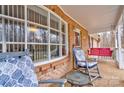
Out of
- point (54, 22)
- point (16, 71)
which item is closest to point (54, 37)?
point (54, 22)

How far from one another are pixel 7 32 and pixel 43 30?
1.26 m

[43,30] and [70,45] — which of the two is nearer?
[43,30]

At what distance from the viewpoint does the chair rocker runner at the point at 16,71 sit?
4.94ft

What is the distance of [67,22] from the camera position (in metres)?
5.22

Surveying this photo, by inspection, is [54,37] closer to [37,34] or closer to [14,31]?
[37,34]

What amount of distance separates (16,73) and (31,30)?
1.35 m

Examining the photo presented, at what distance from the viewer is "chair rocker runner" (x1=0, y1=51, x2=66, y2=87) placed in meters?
1.50

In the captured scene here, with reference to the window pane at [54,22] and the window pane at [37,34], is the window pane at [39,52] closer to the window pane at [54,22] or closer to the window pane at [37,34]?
the window pane at [37,34]

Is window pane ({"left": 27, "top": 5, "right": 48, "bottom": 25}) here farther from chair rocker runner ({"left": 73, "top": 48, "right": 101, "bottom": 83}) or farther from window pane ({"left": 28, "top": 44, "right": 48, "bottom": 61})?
chair rocker runner ({"left": 73, "top": 48, "right": 101, "bottom": 83})

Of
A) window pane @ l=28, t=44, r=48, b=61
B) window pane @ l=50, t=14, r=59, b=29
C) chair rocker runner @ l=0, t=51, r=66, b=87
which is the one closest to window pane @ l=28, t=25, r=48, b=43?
window pane @ l=28, t=44, r=48, b=61

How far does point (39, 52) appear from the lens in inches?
127

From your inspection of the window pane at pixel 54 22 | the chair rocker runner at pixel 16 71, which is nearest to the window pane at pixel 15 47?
the chair rocker runner at pixel 16 71
